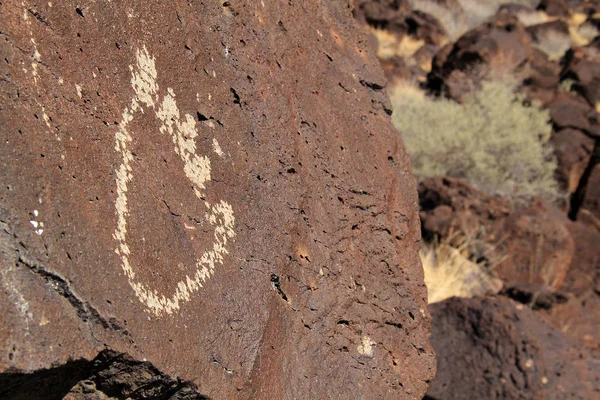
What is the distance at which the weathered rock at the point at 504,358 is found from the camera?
10.2 ft

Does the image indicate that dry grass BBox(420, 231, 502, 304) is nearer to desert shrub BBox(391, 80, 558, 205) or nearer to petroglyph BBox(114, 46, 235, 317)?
desert shrub BBox(391, 80, 558, 205)

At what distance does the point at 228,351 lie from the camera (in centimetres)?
163

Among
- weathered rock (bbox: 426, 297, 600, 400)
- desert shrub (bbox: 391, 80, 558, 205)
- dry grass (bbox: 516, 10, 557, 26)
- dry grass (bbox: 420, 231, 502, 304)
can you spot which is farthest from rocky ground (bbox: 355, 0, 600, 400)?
dry grass (bbox: 516, 10, 557, 26)

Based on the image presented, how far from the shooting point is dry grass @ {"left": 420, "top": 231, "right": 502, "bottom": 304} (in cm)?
512

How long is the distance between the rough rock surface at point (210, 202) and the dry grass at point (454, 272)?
286 centimetres

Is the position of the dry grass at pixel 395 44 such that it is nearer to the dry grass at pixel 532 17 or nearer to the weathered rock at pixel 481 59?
the weathered rock at pixel 481 59

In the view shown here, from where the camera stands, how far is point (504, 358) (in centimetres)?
319

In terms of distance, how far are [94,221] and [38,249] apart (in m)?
0.16

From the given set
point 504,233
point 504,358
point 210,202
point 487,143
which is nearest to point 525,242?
point 504,233

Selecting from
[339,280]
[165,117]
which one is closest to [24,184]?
[165,117]

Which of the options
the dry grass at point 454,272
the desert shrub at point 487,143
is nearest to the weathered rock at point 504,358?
the dry grass at point 454,272

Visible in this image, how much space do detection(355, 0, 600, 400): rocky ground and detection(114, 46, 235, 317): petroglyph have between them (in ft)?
6.10

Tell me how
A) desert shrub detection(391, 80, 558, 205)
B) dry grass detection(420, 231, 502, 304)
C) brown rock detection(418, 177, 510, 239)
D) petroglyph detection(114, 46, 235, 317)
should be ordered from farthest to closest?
desert shrub detection(391, 80, 558, 205), brown rock detection(418, 177, 510, 239), dry grass detection(420, 231, 502, 304), petroglyph detection(114, 46, 235, 317)

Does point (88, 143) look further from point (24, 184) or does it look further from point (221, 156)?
point (221, 156)
